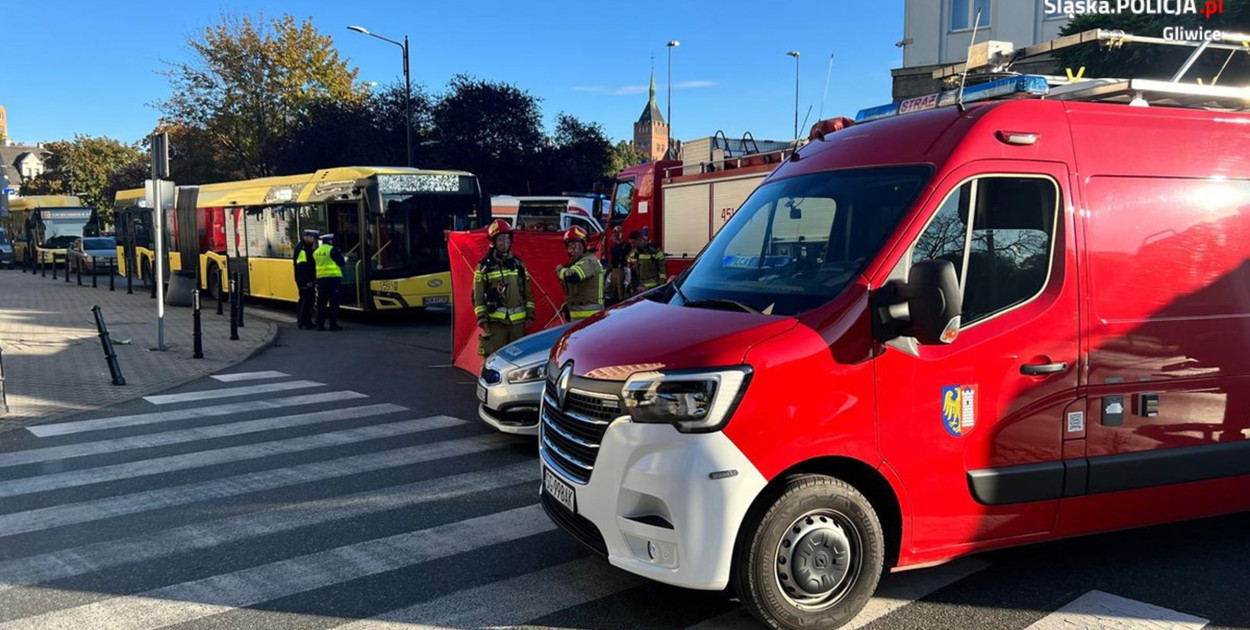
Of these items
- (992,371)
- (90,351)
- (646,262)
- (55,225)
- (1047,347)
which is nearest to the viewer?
(992,371)

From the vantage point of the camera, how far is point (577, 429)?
156 inches

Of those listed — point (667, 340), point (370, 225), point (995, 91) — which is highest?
point (995, 91)

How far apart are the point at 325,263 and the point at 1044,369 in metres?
14.2

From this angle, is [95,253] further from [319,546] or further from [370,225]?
[319,546]

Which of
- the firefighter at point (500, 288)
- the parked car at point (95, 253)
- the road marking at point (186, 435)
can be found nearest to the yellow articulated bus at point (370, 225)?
the firefighter at point (500, 288)

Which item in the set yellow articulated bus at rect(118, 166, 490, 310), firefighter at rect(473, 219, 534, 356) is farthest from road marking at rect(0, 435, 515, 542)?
yellow articulated bus at rect(118, 166, 490, 310)

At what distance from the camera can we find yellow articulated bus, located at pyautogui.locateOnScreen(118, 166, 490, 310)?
54.8ft

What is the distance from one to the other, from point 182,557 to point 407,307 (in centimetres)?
1220

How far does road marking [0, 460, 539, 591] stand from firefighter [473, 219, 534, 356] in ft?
8.81

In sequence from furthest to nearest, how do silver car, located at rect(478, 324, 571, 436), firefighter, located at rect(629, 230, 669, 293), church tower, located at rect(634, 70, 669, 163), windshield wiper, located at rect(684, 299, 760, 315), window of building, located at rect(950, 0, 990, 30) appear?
church tower, located at rect(634, 70, 669, 163), window of building, located at rect(950, 0, 990, 30), firefighter, located at rect(629, 230, 669, 293), silver car, located at rect(478, 324, 571, 436), windshield wiper, located at rect(684, 299, 760, 315)

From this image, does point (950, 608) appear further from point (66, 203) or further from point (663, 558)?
point (66, 203)

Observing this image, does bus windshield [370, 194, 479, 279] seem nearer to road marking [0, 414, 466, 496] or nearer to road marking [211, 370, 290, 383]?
road marking [211, 370, 290, 383]

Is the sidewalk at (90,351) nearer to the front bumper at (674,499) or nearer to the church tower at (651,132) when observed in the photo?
the front bumper at (674,499)

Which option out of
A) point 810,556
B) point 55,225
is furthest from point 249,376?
point 55,225
